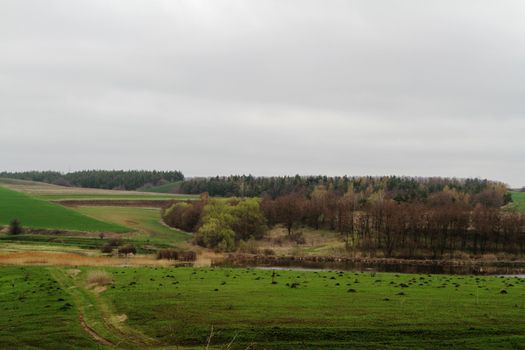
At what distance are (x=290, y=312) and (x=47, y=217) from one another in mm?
104100

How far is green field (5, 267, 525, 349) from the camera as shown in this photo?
21219 millimetres

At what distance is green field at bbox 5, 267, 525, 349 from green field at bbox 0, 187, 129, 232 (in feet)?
242

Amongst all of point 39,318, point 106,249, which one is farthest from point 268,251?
point 39,318

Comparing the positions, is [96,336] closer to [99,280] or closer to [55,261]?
[99,280]

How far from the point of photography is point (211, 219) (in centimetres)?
9919

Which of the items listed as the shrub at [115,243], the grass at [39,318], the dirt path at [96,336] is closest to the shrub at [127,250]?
the shrub at [115,243]

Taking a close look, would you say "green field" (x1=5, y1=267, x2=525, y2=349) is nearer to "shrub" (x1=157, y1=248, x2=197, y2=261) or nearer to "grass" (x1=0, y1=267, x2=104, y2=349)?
"grass" (x1=0, y1=267, x2=104, y2=349)

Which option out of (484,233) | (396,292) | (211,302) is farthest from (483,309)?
(484,233)

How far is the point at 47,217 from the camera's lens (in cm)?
11406

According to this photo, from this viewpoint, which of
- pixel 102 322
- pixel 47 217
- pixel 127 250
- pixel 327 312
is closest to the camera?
pixel 102 322

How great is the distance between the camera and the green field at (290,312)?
2122 cm

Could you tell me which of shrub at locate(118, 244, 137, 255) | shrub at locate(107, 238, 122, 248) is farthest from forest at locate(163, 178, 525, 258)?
shrub at locate(118, 244, 137, 255)

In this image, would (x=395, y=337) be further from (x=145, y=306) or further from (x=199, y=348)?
(x=145, y=306)

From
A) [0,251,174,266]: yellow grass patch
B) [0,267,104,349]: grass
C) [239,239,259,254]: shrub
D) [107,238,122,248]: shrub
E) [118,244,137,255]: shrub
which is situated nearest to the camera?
[0,267,104,349]: grass
